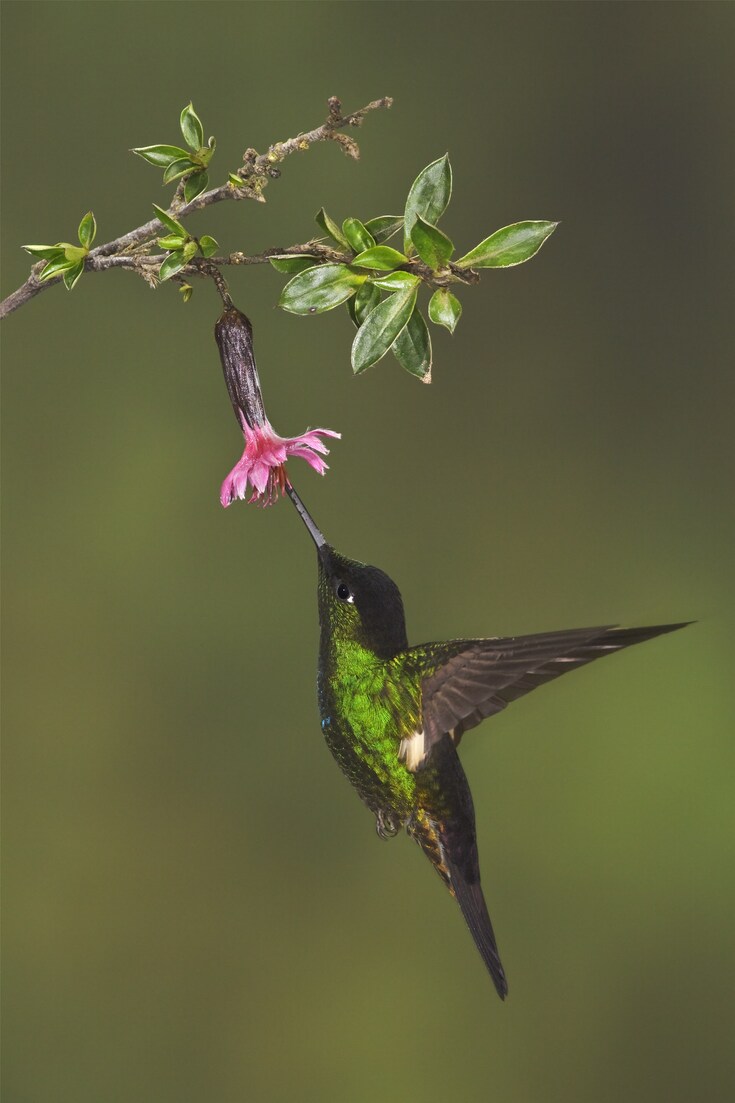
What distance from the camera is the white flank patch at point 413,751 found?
693mm

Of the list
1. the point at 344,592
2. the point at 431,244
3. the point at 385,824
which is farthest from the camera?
the point at 385,824

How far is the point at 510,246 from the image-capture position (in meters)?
0.56

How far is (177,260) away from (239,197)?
0.15 ft

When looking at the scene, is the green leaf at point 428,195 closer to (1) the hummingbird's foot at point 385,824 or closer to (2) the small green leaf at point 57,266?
(2) the small green leaf at point 57,266

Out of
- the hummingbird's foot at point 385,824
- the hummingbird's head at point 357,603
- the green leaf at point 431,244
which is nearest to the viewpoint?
the green leaf at point 431,244

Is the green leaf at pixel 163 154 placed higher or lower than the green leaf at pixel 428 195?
higher

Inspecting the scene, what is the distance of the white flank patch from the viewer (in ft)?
2.27

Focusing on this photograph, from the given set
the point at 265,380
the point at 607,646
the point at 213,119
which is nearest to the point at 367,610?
the point at 607,646

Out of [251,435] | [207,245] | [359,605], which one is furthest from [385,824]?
[207,245]

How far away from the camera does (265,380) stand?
152 cm

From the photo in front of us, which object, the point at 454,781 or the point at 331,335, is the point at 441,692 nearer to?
the point at 454,781

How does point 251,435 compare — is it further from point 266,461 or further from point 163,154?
point 163,154

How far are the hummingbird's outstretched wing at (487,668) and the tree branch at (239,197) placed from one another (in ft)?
0.72

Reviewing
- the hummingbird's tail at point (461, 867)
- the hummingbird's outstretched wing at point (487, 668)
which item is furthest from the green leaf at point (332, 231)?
the hummingbird's tail at point (461, 867)
